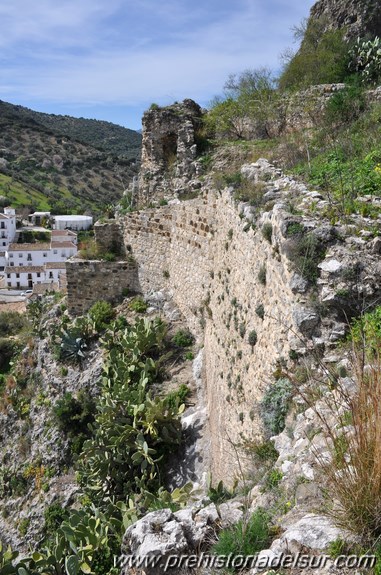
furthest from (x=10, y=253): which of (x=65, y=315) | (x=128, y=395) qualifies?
(x=128, y=395)

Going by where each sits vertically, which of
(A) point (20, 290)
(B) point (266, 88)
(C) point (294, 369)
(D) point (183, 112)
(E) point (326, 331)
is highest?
(B) point (266, 88)

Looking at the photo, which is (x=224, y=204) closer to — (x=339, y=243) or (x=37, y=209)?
(x=339, y=243)

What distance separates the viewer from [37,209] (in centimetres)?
7469

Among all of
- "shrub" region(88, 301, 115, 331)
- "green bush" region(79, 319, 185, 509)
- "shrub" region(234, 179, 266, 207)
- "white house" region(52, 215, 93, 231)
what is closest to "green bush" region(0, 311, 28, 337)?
"shrub" region(88, 301, 115, 331)

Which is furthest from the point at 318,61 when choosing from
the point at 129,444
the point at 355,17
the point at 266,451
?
the point at 266,451

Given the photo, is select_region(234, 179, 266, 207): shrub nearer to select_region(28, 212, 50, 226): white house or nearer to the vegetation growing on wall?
the vegetation growing on wall

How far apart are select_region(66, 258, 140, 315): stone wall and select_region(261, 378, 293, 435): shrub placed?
8.15 metres

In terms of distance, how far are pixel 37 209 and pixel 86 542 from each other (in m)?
74.3

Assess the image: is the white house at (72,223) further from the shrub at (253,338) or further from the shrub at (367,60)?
the shrub at (253,338)

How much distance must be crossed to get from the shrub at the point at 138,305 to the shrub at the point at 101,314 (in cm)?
59

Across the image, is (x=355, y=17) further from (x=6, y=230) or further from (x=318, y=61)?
(x=6, y=230)

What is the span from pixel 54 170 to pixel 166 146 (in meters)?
79.4

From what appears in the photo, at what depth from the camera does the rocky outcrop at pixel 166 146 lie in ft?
45.1

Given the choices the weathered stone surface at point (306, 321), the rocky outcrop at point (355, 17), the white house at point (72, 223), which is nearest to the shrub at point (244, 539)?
the weathered stone surface at point (306, 321)
